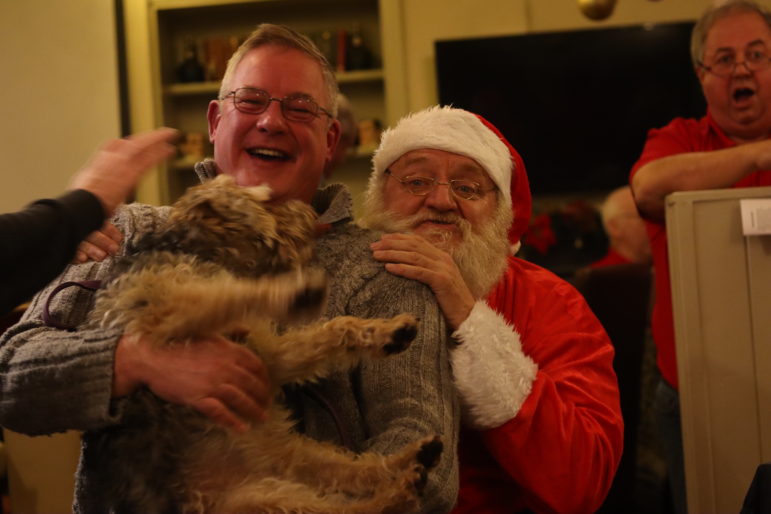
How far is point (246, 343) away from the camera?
1275mm

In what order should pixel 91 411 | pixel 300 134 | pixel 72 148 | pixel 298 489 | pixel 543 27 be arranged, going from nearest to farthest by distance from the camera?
pixel 91 411 < pixel 298 489 < pixel 300 134 < pixel 72 148 < pixel 543 27

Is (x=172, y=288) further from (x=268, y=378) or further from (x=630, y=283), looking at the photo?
(x=630, y=283)

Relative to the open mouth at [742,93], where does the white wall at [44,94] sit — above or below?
above

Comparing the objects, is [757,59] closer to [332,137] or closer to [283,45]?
[332,137]

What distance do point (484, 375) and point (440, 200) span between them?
19.4 inches

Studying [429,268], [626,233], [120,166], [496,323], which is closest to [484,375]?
[496,323]

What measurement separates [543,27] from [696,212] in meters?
3.54

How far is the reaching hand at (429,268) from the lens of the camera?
1.41m

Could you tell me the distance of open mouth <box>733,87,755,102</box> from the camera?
230cm

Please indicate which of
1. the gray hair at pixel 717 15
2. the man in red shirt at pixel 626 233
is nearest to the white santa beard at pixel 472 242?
the gray hair at pixel 717 15

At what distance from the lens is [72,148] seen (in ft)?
15.9

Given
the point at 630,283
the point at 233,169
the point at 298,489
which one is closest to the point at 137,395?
the point at 298,489

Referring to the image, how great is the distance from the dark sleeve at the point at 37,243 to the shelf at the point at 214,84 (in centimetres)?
399

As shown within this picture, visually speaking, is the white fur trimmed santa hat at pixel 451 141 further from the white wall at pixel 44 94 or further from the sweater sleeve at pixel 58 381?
the white wall at pixel 44 94
